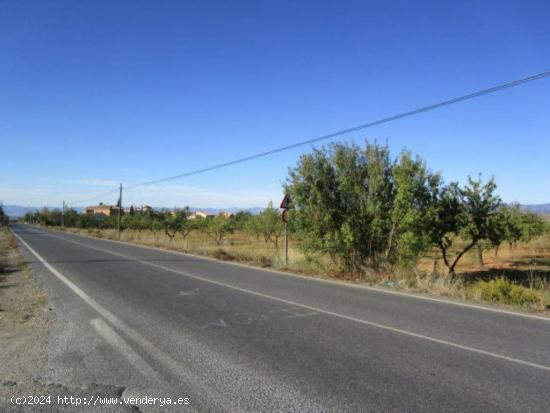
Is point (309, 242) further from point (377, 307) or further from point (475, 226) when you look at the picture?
point (377, 307)

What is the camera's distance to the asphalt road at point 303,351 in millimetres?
4992

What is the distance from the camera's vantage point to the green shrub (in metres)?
11.4

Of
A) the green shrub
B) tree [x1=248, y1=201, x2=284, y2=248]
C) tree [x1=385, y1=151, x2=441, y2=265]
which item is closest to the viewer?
the green shrub

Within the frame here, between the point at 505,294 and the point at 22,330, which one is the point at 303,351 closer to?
the point at 22,330

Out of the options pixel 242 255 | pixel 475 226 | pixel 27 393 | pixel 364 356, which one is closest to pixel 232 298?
pixel 364 356

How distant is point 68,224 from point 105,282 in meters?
133

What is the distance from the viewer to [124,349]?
6805mm

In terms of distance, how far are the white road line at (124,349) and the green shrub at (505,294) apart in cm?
838

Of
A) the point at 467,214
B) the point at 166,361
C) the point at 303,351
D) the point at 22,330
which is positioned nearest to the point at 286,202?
the point at 467,214

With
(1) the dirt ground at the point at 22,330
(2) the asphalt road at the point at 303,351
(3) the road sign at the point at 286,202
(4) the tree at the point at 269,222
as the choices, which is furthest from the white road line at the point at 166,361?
(4) the tree at the point at 269,222

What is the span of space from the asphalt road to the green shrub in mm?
1629

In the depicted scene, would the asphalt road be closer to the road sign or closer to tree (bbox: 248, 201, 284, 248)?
the road sign

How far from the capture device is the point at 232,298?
11438 millimetres

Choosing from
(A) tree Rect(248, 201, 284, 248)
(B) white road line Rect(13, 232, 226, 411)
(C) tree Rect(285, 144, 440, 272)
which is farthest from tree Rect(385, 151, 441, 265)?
(A) tree Rect(248, 201, 284, 248)
